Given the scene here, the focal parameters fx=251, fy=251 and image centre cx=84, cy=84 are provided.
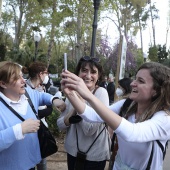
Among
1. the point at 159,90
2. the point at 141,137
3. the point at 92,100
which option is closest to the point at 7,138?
the point at 92,100

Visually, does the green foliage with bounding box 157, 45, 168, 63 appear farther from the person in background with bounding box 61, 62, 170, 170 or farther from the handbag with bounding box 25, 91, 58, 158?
the person in background with bounding box 61, 62, 170, 170

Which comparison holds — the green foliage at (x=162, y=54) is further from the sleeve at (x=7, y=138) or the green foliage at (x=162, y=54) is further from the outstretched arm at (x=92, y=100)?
the outstretched arm at (x=92, y=100)

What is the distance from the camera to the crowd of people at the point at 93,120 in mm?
1391

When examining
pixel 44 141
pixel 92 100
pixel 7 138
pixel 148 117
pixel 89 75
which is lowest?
pixel 44 141

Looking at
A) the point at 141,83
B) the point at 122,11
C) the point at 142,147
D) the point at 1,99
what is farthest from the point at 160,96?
the point at 122,11

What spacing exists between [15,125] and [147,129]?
87 centimetres

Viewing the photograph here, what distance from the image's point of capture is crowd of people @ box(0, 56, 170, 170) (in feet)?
4.56

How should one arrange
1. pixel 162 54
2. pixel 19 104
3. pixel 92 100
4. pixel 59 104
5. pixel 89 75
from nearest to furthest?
pixel 92 100 < pixel 19 104 < pixel 59 104 < pixel 89 75 < pixel 162 54

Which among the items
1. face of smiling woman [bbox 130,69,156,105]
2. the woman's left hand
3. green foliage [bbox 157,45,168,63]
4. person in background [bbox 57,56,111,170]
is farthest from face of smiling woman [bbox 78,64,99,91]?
green foliage [bbox 157,45,168,63]

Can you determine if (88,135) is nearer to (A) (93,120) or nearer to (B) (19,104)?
(A) (93,120)

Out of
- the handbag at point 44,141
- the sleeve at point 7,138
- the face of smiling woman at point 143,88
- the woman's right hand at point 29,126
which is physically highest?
the face of smiling woman at point 143,88

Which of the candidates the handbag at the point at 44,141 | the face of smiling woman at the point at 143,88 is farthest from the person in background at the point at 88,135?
the face of smiling woman at the point at 143,88

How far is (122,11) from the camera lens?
29.3 m

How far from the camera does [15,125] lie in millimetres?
1704
